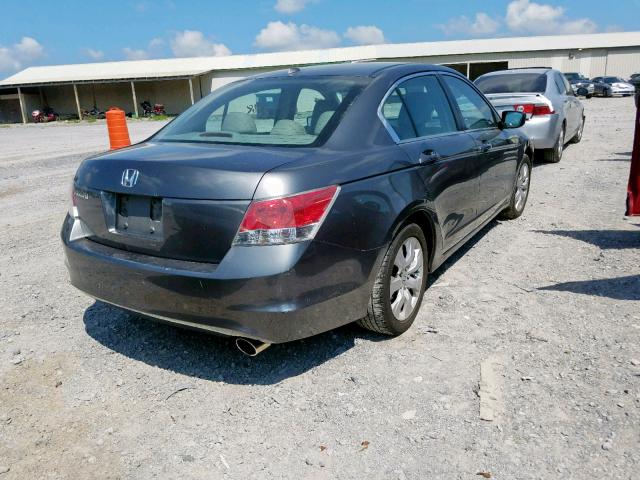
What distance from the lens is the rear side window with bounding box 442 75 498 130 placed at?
14.5 ft

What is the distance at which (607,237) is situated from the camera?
5375 millimetres

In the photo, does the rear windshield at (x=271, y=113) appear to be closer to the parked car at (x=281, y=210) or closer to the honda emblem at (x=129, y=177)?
the parked car at (x=281, y=210)

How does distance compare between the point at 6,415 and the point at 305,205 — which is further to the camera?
the point at 6,415

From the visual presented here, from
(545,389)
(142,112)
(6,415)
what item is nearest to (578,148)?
(545,389)

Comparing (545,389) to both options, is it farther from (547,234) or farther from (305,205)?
(547,234)

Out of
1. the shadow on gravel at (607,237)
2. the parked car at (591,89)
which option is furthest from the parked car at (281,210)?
the parked car at (591,89)

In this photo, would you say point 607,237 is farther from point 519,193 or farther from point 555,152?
point 555,152

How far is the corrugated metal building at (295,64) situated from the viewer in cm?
4294

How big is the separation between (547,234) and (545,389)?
10.2 ft

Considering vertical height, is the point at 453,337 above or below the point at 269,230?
below

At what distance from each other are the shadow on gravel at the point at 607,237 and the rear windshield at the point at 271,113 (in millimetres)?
3185

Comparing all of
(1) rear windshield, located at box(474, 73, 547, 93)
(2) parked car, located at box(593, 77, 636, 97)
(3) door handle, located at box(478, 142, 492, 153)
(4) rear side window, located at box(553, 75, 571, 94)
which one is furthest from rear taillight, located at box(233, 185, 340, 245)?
(2) parked car, located at box(593, 77, 636, 97)

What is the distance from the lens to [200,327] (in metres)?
2.75

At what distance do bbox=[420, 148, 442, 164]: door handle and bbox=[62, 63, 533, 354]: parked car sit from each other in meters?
0.01
